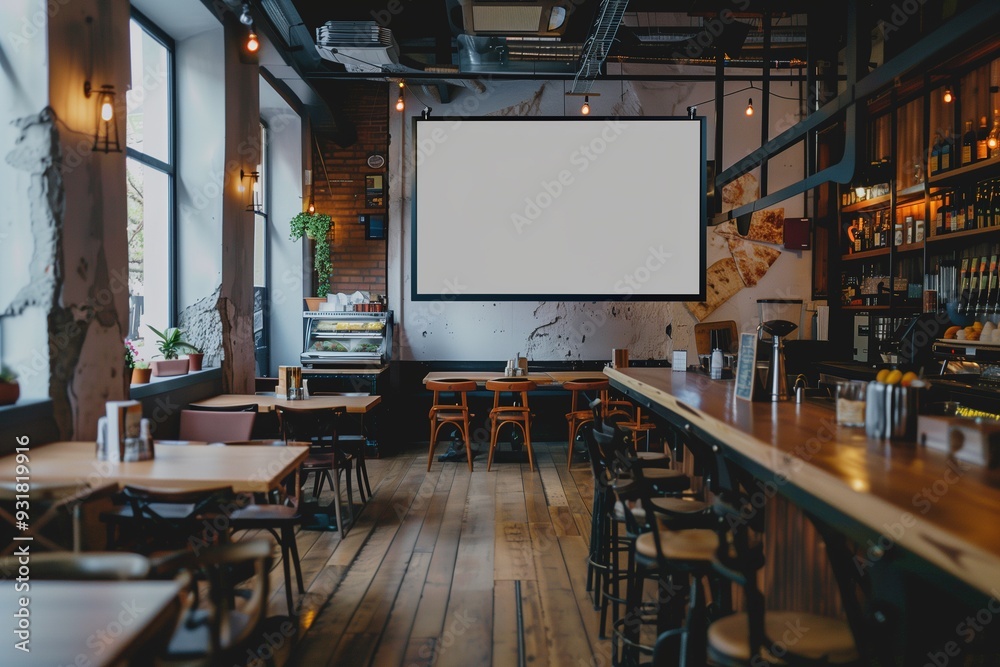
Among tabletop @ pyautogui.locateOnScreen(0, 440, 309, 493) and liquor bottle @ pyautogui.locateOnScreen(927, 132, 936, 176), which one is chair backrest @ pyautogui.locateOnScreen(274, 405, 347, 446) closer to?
tabletop @ pyautogui.locateOnScreen(0, 440, 309, 493)

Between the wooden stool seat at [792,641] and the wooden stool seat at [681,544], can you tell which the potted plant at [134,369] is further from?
the wooden stool seat at [792,641]

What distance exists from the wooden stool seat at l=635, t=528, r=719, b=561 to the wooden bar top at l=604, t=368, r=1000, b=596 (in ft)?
0.91

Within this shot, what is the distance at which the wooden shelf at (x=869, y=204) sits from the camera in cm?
647

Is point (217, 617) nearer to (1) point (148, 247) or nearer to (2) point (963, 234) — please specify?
(1) point (148, 247)

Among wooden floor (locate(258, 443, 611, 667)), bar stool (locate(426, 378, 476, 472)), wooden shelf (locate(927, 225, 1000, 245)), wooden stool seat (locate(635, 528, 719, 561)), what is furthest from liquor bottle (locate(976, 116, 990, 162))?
bar stool (locate(426, 378, 476, 472))

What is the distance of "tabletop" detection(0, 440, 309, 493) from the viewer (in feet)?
8.29

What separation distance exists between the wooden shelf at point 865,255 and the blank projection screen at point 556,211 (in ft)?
5.79

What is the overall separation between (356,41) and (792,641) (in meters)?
5.14

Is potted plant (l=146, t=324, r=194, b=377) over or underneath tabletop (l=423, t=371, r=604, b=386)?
over

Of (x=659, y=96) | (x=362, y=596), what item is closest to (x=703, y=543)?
(x=362, y=596)

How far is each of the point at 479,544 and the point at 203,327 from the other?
2.73 metres

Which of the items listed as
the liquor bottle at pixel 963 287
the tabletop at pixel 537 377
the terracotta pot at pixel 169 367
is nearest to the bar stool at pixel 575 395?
the tabletop at pixel 537 377

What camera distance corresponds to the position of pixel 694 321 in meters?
8.10

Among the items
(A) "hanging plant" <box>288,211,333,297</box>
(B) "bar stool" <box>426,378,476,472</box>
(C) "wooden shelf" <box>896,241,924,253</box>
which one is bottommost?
(B) "bar stool" <box>426,378,476,472</box>
